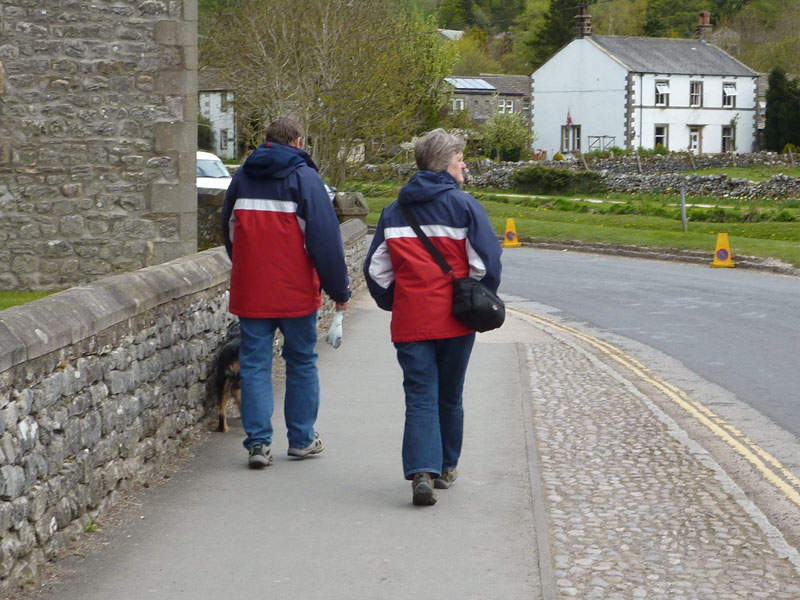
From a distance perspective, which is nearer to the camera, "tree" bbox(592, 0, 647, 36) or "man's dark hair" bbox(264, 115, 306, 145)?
"man's dark hair" bbox(264, 115, 306, 145)

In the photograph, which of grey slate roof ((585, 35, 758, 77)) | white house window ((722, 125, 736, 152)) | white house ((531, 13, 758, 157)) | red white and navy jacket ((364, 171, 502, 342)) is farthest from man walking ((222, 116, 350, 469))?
white house window ((722, 125, 736, 152))

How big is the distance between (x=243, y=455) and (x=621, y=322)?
29.2ft

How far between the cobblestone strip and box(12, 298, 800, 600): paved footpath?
12 millimetres

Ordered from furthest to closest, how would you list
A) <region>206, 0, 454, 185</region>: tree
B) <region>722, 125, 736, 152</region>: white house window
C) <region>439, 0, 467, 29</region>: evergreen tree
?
1. <region>439, 0, 467, 29</region>: evergreen tree
2. <region>722, 125, 736, 152</region>: white house window
3. <region>206, 0, 454, 185</region>: tree

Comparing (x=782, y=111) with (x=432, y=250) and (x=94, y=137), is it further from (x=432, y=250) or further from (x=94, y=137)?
(x=432, y=250)

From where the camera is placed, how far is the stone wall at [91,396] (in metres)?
4.17

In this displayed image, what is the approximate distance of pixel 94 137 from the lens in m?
12.9

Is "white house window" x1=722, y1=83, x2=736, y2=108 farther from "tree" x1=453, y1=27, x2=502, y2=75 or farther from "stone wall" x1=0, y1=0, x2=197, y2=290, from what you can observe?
"stone wall" x1=0, y1=0, x2=197, y2=290

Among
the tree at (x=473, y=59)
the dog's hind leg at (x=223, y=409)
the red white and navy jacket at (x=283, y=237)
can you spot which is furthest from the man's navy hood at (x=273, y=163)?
the tree at (x=473, y=59)

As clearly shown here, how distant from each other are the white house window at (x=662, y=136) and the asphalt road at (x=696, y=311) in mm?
47955

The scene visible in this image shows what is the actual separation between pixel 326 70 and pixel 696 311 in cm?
1776

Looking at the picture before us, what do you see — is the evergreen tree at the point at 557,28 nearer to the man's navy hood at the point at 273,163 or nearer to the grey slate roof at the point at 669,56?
the grey slate roof at the point at 669,56

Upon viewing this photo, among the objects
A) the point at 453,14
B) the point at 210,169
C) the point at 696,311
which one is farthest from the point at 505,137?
the point at 453,14

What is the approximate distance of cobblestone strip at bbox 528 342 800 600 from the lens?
181 inches
